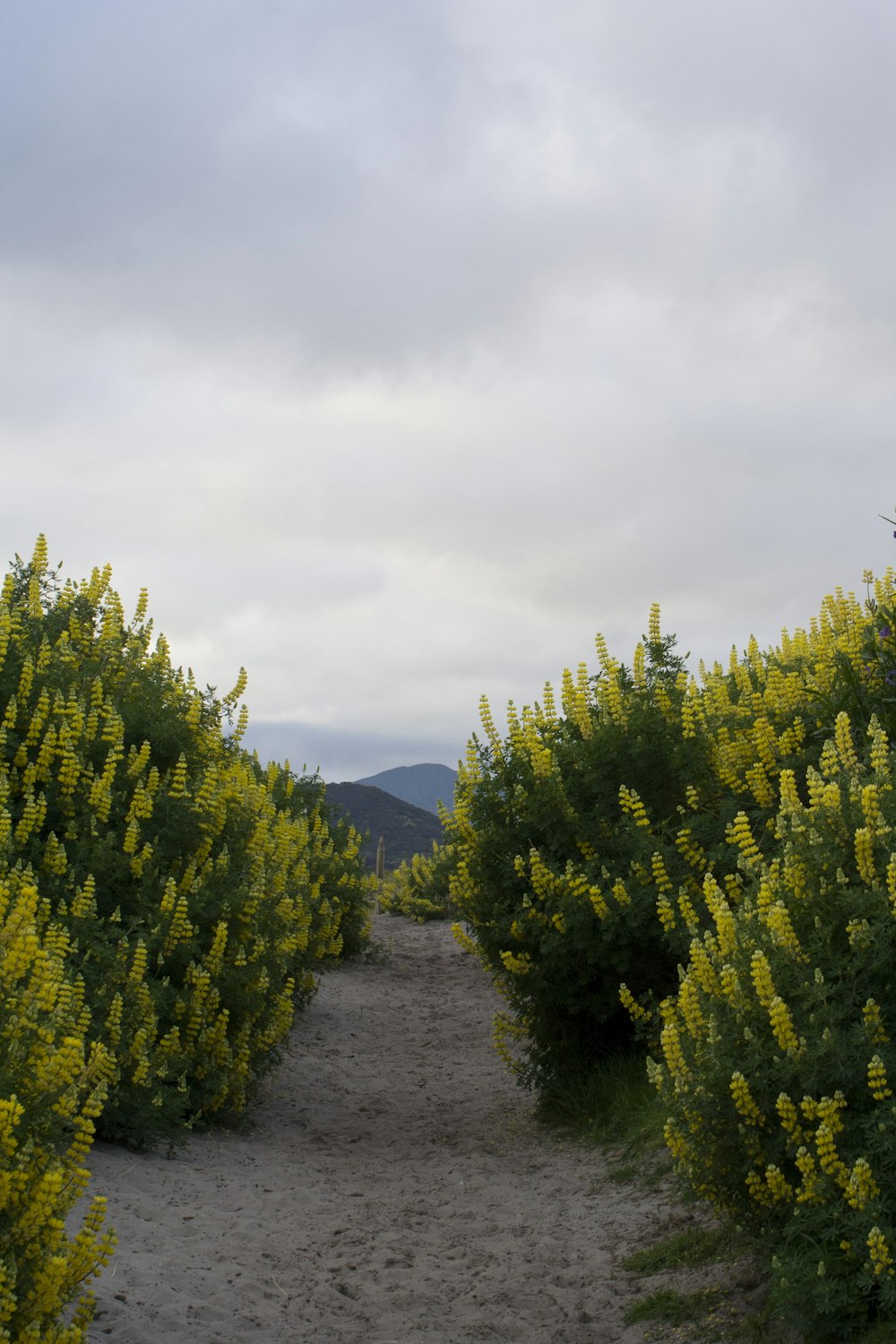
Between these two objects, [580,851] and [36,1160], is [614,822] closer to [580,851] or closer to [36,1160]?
[580,851]

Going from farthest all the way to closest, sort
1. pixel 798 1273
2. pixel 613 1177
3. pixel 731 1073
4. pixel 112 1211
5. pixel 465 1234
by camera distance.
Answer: pixel 613 1177, pixel 465 1234, pixel 112 1211, pixel 731 1073, pixel 798 1273

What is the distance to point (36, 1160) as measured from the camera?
11.2 ft

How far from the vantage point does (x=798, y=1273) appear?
3887 mm

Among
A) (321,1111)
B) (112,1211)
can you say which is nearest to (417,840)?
(321,1111)

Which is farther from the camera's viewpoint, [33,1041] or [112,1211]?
[112,1211]

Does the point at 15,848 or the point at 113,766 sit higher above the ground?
the point at 113,766

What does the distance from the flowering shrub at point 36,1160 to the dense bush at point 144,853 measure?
7.18 feet

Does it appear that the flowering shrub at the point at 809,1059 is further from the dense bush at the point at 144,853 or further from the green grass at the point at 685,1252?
the dense bush at the point at 144,853

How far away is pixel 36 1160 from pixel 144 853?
4024 millimetres

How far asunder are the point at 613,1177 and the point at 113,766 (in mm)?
4118

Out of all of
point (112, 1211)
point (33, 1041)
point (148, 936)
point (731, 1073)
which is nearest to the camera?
point (33, 1041)

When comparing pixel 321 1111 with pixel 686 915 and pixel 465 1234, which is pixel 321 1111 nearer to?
pixel 465 1234

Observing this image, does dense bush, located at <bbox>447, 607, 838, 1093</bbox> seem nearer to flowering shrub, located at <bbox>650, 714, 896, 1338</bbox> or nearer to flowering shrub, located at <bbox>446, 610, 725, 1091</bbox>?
flowering shrub, located at <bbox>446, 610, 725, 1091</bbox>

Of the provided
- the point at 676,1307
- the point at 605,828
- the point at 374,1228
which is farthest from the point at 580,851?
the point at 676,1307
